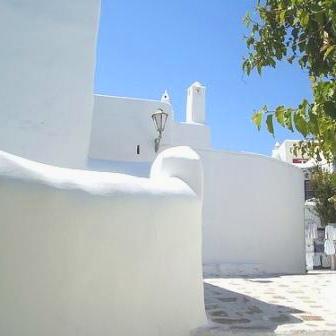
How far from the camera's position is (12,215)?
3.53 meters

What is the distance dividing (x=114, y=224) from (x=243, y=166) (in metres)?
8.60

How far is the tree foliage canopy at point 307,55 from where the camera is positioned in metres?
2.53

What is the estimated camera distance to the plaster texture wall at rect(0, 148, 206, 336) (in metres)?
3.57

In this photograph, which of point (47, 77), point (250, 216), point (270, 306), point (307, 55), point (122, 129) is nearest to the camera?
point (307, 55)

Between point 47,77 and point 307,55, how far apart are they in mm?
5677

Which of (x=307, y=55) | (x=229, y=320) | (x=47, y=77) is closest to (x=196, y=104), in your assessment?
(x=47, y=77)

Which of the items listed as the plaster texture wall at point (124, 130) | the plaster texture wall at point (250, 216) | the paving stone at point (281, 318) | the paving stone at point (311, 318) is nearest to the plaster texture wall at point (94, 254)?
the paving stone at point (281, 318)

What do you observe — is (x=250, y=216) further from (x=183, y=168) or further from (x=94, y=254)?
(x=94, y=254)

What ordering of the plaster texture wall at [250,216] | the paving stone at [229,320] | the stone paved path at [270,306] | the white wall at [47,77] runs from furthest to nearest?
the plaster texture wall at [250,216]
the white wall at [47,77]
the paving stone at [229,320]
the stone paved path at [270,306]

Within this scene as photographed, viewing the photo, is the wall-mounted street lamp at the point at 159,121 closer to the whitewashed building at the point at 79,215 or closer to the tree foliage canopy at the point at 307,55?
the whitewashed building at the point at 79,215

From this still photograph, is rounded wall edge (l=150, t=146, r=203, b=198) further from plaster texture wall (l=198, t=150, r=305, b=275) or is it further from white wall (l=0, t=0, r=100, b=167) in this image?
plaster texture wall (l=198, t=150, r=305, b=275)

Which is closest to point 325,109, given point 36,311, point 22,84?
point 36,311

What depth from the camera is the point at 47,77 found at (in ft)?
27.2

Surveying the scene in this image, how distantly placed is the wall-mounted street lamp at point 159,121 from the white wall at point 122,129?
0.76 ft
